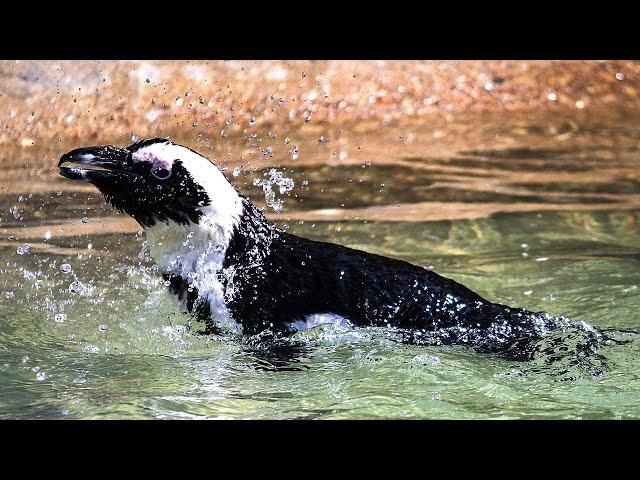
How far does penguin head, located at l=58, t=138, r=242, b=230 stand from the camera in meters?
4.05

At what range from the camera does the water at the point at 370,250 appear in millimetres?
3781

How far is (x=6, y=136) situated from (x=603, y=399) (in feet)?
19.6

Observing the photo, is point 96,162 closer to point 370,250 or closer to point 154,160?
point 154,160

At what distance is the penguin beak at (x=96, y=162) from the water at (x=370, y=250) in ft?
2.22

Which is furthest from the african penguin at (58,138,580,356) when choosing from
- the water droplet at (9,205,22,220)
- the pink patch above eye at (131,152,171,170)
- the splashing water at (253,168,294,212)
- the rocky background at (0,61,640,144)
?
the rocky background at (0,61,640,144)

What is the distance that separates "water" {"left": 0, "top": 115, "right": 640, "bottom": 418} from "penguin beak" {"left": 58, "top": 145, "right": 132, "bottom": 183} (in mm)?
677

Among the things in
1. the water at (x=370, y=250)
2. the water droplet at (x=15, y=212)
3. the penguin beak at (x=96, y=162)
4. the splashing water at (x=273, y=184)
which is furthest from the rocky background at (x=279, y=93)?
the penguin beak at (x=96, y=162)

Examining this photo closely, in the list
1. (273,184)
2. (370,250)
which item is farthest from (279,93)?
(370,250)

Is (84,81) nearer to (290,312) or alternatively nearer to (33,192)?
(33,192)

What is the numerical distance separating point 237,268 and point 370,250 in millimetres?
1989

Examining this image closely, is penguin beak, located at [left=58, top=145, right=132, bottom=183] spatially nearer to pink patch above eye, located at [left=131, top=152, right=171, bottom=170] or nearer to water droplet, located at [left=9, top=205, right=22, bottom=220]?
pink patch above eye, located at [left=131, top=152, right=171, bottom=170]

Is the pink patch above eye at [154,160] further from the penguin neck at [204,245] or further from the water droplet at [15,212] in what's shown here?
the water droplet at [15,212]

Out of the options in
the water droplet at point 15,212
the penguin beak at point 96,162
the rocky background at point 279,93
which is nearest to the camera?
the penguin beak at point 96,162

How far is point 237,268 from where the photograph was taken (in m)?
4.11
